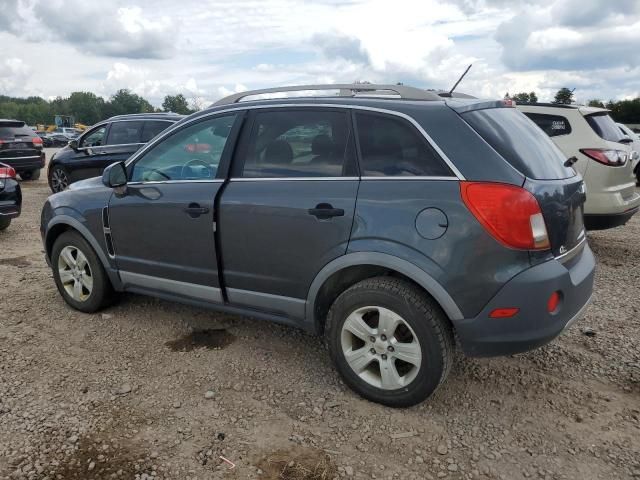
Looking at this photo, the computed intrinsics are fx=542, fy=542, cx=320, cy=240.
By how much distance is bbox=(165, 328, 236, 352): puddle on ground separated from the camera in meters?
3.96

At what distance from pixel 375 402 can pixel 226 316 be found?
1778mm

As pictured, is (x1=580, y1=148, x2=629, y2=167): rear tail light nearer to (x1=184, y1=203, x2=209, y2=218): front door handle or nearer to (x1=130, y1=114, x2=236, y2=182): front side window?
(x1=130, y1=114, x2=236, y2=182): front side window

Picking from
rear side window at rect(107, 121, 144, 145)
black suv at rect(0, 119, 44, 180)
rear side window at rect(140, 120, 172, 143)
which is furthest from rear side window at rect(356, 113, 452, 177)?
black suv at rect(0, 119, 44, 180)

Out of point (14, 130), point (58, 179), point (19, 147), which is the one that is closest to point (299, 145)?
point (58, 179)

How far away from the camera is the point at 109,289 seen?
4.48 metres

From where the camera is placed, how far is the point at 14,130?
45.3ft

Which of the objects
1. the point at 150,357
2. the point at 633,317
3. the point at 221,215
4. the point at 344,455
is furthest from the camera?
the point at 633,317

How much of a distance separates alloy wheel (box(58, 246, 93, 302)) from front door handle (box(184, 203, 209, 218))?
4.34ft

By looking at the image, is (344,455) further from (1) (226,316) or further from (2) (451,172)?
(1) (226,316)

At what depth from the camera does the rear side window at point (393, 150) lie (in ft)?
9.50

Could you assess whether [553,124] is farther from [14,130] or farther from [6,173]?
[14,130]

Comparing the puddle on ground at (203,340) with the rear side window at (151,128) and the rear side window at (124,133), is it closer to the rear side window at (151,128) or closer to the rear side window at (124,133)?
the rear side window at (151,128)

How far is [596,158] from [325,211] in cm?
437

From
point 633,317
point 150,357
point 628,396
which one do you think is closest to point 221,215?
point 150,357
